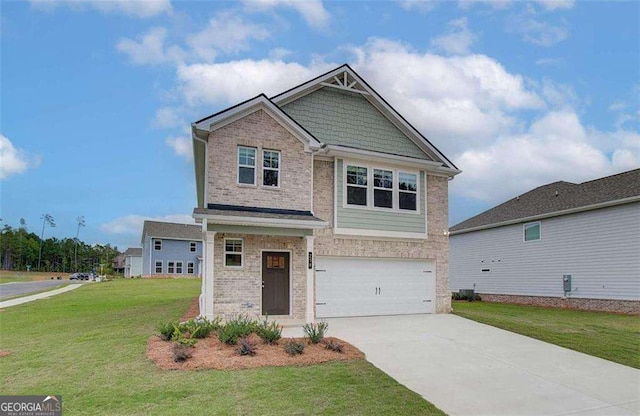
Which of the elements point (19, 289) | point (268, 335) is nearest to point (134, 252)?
point (19, 289)

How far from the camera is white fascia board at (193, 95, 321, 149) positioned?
13.3 metres

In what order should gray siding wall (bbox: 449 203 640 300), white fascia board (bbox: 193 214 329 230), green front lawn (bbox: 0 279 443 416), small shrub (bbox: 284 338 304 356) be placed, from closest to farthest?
green front lawn (bbox: 0 279 443 416) < small shrub (bbox: 284 338 304 356) < white fascia board (bbox: 193 214 329 230) < gray siding wall (bbox: 449 203 640 300)

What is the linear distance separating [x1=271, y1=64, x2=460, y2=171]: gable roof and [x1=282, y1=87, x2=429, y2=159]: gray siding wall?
0.17 metres

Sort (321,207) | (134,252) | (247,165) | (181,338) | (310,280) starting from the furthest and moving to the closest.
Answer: (134,252), (321,207), (247,165), (310,280), (181,338)

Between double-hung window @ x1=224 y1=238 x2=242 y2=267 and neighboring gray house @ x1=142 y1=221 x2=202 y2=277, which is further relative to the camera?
neighboring gray house @ x1=142 y1=221 x2=202 y2=277

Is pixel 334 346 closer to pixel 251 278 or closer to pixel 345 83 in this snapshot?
pixel 251 278

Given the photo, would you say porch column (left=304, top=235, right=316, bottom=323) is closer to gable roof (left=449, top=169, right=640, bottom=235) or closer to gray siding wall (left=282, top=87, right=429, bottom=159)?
gray siding wall (left=282, top=87, right=429, bottom=159)

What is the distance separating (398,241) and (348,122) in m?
5.09

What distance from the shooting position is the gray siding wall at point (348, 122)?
16.1 meters

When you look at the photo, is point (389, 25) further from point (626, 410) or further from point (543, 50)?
point (626, 410)

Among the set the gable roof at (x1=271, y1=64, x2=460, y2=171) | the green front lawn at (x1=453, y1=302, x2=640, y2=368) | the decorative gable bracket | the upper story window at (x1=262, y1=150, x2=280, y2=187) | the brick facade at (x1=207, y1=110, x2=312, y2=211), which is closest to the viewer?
the green front lawn at (x1=453, y1=302, x2=640, y2=368)

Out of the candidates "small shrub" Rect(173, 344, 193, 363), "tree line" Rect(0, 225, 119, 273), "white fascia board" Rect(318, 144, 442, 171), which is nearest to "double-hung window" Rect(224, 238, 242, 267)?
"small shrub" Rect(173, 344, 193, 363)

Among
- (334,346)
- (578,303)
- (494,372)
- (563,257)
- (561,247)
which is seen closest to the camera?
(494,372)

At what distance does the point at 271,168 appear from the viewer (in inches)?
558
